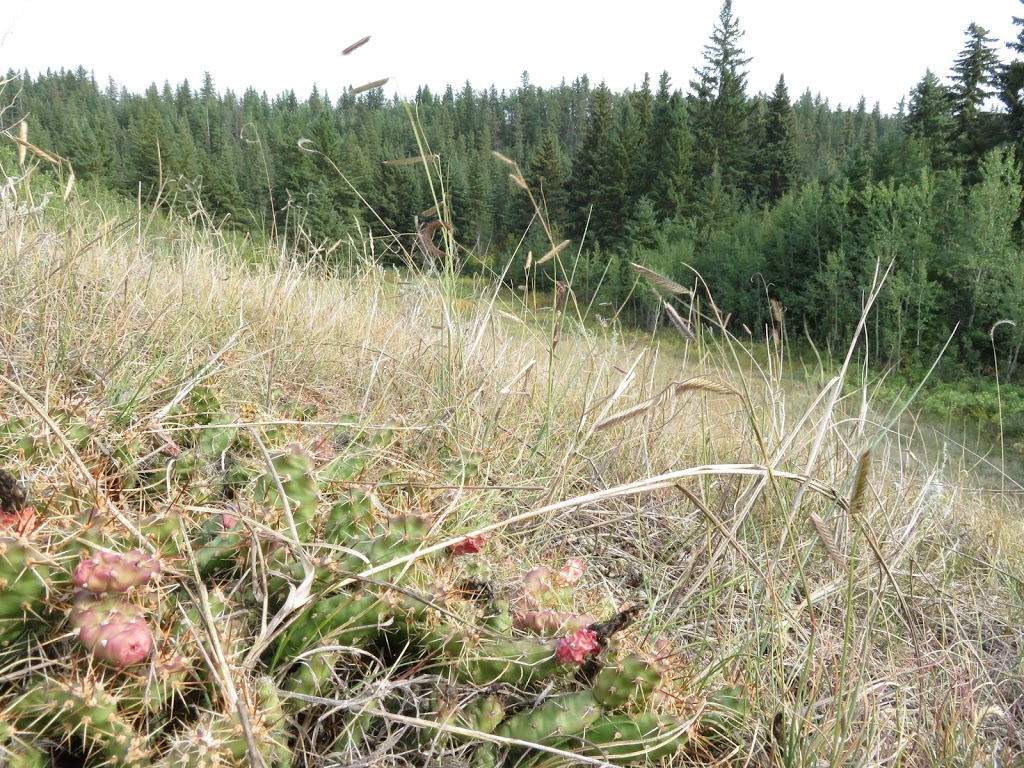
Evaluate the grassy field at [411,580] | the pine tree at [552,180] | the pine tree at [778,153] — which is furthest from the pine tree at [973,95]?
the grassy field at [411,580]

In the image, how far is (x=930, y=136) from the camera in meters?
27.0

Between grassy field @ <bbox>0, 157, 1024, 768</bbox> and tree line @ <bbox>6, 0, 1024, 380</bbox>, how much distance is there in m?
0.64

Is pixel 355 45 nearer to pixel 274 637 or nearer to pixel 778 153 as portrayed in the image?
pixel 274 637

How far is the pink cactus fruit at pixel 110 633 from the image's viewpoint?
0.88 m

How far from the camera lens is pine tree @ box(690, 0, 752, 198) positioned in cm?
4184

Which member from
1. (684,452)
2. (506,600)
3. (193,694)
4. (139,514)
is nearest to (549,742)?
(506,600)

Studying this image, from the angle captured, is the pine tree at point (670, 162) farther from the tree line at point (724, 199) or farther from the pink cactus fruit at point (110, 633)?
the pink cactus fruit at point (110, 633)

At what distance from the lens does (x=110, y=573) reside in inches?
35.8

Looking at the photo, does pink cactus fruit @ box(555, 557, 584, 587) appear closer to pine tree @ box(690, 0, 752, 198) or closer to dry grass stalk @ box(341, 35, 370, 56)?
dry grass stalk @ box(341, 35, 370, 56)

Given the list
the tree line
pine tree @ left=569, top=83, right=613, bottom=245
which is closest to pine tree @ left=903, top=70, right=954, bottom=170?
the tree line

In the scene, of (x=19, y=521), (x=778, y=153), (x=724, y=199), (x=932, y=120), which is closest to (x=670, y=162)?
(x=724, y=199)

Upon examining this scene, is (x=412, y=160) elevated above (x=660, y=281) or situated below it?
above

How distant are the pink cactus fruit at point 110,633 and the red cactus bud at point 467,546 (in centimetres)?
54

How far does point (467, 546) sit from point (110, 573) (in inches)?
23.2
